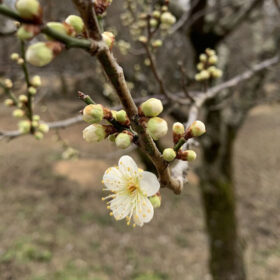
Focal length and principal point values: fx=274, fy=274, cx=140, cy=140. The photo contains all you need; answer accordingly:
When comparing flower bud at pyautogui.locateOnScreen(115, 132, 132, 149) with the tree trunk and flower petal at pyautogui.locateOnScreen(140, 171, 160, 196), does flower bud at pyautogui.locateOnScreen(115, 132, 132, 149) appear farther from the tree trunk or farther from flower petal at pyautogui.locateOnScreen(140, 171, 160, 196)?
the tree trunk

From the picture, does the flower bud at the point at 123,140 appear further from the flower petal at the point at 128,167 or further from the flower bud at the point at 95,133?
the flower petal at the point at 128,167

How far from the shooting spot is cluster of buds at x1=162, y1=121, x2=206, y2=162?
2.49ft

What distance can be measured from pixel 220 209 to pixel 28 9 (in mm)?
4434

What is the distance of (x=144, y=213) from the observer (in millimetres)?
941

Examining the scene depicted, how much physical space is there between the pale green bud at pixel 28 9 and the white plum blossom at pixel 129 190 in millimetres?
514

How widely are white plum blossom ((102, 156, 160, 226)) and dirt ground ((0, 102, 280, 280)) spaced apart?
82.2 inches

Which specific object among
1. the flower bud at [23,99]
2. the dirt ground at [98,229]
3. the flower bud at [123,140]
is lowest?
the dirt ground at [98,229]

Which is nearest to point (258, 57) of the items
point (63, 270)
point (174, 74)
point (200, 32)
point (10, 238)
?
point (200, 32)

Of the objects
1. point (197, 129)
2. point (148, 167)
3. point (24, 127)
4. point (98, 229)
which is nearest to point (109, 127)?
point (197, 129)

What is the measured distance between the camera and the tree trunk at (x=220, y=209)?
439 cm

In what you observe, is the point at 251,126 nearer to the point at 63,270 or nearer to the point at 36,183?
the point at 36,183

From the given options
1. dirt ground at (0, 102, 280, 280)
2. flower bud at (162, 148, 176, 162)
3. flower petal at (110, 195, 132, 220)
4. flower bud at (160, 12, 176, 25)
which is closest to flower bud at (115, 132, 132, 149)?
flower bud at (162, 148, 176, 162)

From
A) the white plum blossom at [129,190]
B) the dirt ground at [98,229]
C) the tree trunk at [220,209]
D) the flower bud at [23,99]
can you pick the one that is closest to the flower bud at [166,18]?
the flower bud at [23,99]

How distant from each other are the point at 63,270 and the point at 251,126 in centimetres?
1192
